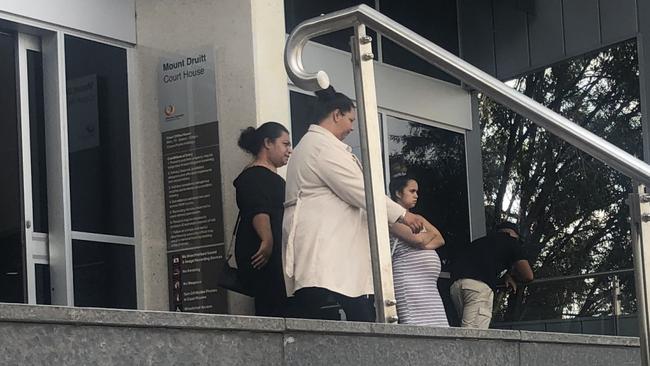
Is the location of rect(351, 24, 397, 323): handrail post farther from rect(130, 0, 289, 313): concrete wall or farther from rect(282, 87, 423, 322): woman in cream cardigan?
rect(130, 0, 289, 313): concrete wall

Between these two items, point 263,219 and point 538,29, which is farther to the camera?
point 538,29

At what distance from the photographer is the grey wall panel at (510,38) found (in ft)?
41.0

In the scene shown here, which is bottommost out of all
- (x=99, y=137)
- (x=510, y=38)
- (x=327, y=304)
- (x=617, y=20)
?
(x=327, y=304)

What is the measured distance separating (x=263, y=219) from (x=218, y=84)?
180cm

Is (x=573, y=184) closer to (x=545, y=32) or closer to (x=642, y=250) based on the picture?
(x=545, y=32)

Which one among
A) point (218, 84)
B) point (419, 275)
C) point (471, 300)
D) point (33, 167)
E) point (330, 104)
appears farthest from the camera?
point (218, 84)

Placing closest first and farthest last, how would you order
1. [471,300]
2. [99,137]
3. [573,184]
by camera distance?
[471,300], [99,137], [573,184]

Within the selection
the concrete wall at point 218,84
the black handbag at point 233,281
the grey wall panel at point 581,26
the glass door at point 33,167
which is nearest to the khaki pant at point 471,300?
the concrete wall at point 218,84

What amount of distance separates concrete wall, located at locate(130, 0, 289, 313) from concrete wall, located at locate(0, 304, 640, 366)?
13.1 ft

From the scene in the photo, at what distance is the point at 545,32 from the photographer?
40.4 ft

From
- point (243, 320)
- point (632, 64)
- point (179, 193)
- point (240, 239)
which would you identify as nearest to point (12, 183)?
point (179, 193)

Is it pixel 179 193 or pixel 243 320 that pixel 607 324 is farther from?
pixel 243 320

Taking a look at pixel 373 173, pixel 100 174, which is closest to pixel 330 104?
pixel 373 173

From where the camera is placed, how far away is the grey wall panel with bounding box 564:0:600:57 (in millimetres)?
11875
